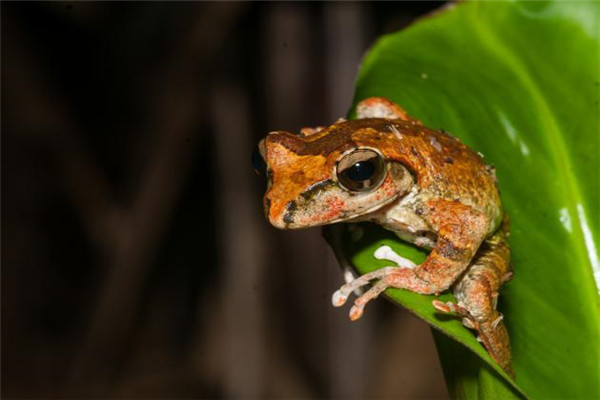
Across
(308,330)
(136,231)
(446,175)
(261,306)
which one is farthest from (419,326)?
(446,175)

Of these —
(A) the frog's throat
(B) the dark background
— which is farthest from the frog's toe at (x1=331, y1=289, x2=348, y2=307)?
(B) the dark background

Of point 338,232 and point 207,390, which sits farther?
point 207,390

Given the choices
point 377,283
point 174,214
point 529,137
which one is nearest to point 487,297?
point 377,283

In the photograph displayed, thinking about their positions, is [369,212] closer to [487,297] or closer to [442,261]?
[442,261]

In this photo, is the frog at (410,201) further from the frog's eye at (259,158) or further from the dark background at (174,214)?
the dark background at (174,214)

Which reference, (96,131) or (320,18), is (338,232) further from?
(96,131)

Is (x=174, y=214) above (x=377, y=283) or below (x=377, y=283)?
above

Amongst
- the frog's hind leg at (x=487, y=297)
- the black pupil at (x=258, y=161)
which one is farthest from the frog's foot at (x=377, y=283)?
the black pupil at (x=258, y=161)
